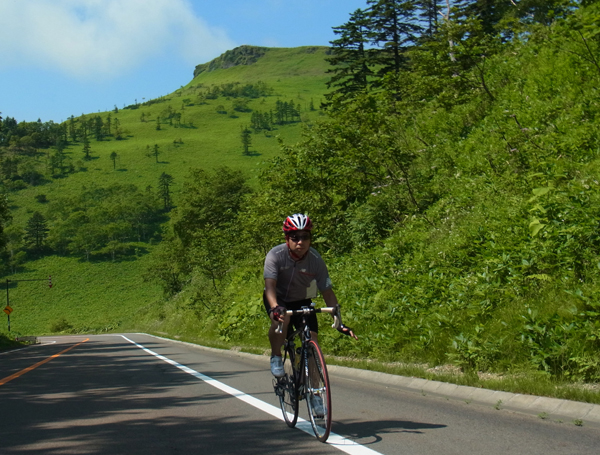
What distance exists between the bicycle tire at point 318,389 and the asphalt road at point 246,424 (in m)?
0.13

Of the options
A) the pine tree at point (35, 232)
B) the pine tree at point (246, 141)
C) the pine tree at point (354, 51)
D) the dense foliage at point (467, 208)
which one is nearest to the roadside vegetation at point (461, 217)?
the dense foliage at point (467, 208)

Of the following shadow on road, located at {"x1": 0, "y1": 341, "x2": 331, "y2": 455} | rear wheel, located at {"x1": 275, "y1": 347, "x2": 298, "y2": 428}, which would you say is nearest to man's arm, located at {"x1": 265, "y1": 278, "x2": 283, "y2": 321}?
rear wheel, located at {"x1": 275, "y1": 347, "x2": 298, "y2": 428}

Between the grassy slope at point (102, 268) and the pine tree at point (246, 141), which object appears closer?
the grassy slope at point (102, 268)

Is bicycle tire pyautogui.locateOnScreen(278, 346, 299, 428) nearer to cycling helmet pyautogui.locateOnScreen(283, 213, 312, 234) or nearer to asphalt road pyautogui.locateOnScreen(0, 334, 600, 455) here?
asphalt road pyautogui.locateOnScreen(0, 334, 600, 455)

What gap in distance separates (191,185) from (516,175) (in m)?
54.2

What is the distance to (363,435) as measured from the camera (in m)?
5.07

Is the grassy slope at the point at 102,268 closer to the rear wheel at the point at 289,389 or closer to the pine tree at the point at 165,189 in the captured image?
the pine tree at the point at 165,189

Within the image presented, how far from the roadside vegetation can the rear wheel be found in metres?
2.55

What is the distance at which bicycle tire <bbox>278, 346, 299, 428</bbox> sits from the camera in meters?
5.45

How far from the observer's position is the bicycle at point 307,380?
481 cm

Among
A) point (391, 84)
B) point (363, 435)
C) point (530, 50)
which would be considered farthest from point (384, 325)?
point (530, 50)

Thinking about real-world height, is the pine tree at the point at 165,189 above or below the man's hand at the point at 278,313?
above

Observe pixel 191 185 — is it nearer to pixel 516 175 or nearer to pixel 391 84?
pixel 391 84

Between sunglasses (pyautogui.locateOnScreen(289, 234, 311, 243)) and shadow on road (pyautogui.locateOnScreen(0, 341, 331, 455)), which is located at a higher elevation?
sunglasses (pyautogui.locateOnScreen(289, 234, 311, 243))
